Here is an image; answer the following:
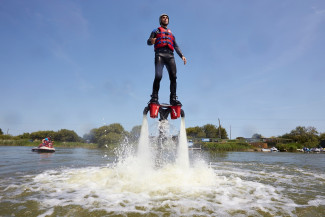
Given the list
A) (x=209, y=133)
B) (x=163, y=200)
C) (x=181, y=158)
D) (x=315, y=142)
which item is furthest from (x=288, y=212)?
(x=209, y=133)

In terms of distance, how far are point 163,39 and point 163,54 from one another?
18.3 inches

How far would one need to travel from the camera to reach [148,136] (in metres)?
5.62

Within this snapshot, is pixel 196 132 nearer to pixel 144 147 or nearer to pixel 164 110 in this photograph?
pixel 164 110

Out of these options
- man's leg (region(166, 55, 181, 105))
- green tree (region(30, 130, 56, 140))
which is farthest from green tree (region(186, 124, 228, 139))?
man's leg (region(166, 55, 181, 105))

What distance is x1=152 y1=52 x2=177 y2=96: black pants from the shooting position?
5562mm

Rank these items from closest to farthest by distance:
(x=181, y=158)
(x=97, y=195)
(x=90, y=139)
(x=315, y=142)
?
(x=97, y=195), (x=181, y=158), (x=315, y=142), (x=90, y=139)

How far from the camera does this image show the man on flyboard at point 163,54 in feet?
18.3

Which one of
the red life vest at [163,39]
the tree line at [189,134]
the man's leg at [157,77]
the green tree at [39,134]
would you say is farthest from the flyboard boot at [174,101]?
the green tree at [39,134]

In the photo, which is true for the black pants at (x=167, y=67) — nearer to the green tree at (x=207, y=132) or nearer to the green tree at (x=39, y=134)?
the green tree at (x=207, y=132)

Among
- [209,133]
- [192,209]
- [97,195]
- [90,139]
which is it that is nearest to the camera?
[192,209]

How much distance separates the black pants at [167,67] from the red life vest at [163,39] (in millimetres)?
276

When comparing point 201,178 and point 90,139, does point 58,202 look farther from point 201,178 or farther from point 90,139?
point 90,139

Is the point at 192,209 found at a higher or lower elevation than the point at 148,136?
lower

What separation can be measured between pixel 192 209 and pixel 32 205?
97.7 inches
